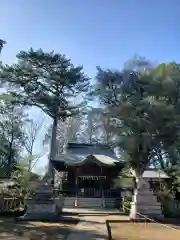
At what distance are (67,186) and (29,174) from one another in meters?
9.78

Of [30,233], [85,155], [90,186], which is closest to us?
[30,233]

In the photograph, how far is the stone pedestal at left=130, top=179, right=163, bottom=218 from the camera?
19656 millimetres

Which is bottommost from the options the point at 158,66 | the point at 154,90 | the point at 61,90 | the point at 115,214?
the point at 115,214

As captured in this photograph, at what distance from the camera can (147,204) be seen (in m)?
20.1

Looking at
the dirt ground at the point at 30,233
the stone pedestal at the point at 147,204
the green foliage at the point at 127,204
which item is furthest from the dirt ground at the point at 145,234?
the green foliage at the point at 127,204

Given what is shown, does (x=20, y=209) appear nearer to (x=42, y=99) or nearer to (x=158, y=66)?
(x=158, y=66)

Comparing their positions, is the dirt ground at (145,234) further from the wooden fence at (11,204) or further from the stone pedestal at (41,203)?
the wooden fence at (11,204)

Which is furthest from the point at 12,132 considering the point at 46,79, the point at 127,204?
the point at 127,204

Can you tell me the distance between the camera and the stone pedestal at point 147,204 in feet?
64.5

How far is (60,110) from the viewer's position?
112ft

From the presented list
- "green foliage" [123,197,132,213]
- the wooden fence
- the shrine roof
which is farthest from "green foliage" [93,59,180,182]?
the wooden fence

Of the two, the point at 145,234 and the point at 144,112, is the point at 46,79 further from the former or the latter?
the point at 145,234

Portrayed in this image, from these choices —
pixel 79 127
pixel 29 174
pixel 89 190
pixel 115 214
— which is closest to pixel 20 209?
pixel 29 174

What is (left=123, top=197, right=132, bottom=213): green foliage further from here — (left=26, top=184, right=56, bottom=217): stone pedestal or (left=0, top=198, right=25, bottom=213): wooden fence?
(left=0, top=198, right=25, bottom=213): wooden fence
